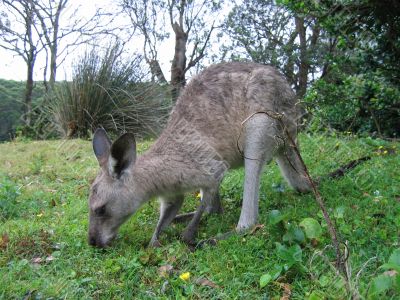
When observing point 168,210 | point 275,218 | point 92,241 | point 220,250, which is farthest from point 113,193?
point 275,218

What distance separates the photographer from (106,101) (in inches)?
332

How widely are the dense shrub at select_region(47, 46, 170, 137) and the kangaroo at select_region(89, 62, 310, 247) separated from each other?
4345 millimetres

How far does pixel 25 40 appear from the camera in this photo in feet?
43.9

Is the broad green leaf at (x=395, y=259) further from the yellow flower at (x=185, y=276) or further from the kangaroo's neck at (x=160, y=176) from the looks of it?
the kangaroo's neck at (x=160, y=176)

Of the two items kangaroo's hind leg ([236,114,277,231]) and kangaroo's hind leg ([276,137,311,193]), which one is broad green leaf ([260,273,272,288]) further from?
kangaroo's hind leg ([276,137,311,193])

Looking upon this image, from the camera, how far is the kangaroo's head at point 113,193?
338 centimetres

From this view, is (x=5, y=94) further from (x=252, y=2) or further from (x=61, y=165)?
(x=252, y=2)

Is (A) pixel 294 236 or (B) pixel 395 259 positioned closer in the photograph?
(B) pixel 395 259

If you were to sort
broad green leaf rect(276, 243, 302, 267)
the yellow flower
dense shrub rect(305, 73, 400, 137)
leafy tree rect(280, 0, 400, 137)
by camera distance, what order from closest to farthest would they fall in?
broad green leaf rect(276, 243, 302, 267)
the yellow flower
leafy tree rect(280, 0, 400, 137)
dense shrub rect(305, 73, 400, 137)

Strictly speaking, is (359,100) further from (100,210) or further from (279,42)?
(279,42)

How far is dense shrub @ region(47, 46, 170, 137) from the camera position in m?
8.40

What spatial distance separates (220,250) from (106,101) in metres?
5.84

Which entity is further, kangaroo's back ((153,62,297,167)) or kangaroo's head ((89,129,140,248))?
kangaroo's back ((153,62,297,167))

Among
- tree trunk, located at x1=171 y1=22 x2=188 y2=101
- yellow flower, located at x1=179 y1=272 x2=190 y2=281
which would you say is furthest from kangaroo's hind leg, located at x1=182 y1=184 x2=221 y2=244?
tree trunk, located at x1=171 y1=22 x2=188 y2=101
